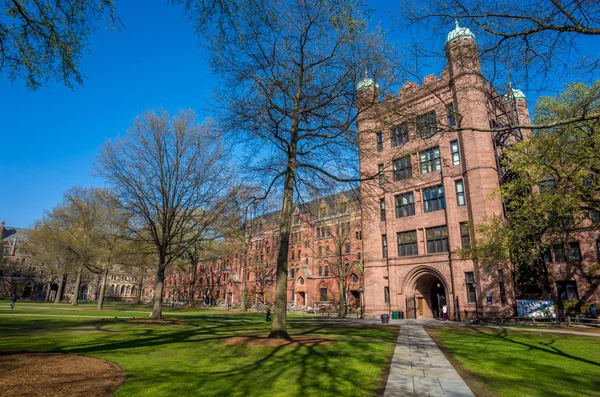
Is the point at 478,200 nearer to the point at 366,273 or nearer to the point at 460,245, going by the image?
the point at 460,245

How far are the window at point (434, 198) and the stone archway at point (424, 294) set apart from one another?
5.72m

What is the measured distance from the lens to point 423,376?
7953 mm

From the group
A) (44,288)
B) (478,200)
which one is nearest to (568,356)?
(478,200)

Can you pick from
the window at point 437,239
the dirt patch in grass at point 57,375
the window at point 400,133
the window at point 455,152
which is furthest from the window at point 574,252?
the dirt patch in grass at point 57,375

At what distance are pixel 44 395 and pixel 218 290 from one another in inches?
2685

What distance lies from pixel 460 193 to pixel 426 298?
10.9m

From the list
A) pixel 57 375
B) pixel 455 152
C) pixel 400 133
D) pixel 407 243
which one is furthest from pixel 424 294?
pixel 57 375

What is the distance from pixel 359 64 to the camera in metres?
13.2

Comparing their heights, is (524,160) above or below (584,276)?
above

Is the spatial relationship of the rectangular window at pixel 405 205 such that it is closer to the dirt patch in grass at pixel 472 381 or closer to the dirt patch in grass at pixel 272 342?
the dirt patch in grass at pixel 272 342

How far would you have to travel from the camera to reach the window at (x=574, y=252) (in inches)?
1055

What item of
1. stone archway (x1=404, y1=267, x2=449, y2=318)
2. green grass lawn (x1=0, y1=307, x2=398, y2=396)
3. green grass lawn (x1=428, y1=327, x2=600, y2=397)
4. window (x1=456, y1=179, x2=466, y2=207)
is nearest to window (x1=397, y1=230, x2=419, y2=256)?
stone archway (x1=404, y1=267, x2=449, y2=318)

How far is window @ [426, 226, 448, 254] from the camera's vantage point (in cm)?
2983

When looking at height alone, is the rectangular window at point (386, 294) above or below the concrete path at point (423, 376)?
above
